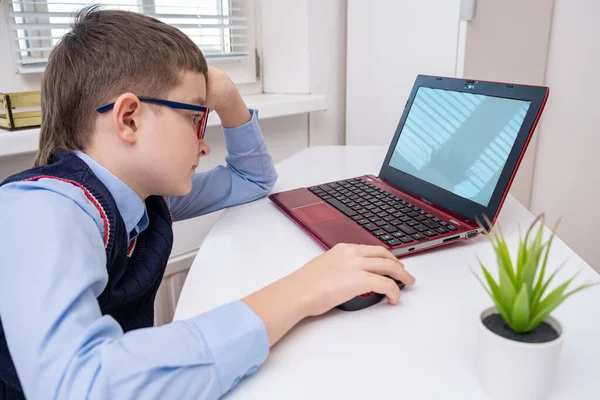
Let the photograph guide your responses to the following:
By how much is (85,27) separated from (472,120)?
59 cm

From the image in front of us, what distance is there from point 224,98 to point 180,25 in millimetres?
600

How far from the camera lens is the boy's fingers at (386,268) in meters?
0.56

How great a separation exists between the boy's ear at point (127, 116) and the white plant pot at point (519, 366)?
466 millimetres

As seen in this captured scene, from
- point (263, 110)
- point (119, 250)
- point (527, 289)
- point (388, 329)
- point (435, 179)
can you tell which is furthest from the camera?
point (263, 110)

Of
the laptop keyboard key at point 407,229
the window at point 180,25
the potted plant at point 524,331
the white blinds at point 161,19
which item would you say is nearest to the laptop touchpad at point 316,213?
the laptop keyboard key at point 407,229

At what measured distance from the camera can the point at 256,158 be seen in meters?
0.95

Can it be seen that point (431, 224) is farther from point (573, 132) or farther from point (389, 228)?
point (573, 132)

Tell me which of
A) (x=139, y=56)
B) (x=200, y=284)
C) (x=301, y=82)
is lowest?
(x=200, y=284)

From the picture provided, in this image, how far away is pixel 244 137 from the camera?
964 mm

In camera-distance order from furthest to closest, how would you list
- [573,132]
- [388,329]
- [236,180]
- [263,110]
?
[573,132] < [263,110] < [236,180] < [388,329]

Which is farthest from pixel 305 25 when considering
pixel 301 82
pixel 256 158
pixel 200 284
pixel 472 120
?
pixel 200 284

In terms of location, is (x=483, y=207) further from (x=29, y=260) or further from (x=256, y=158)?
(x=29, y=260)

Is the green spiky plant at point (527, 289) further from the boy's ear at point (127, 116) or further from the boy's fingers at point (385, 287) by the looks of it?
the boy's ear at point (127, 116)

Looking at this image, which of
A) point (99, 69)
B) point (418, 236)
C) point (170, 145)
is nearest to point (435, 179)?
point (418, 236)
